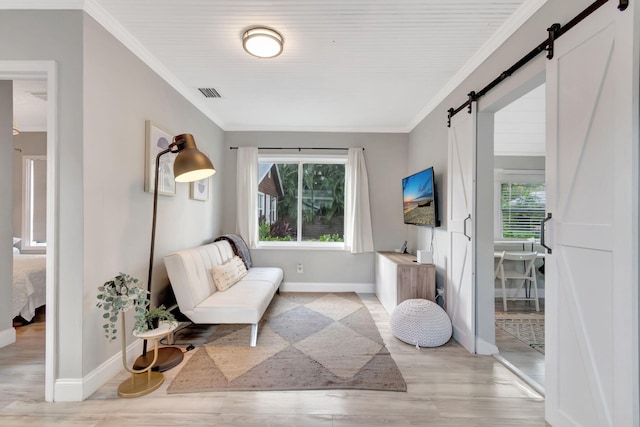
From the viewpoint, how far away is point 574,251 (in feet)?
4.71

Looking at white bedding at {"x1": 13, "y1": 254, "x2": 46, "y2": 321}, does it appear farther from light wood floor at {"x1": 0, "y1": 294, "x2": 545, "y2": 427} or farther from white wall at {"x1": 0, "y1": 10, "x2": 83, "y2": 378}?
→ white wall at {"x1": 0, "y1": 10, "x2": 83, "y2": 378}

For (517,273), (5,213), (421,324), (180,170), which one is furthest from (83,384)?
(517,273)

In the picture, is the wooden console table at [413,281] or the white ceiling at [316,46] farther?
the wooden console table at [413,281]

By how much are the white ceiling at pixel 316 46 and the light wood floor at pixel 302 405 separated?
98.9 inches

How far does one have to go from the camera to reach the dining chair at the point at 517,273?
3.60 meters

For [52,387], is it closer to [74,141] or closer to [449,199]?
[74,141]

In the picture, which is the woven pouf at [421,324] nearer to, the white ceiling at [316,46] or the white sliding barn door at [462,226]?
the white sliding barn door at [462,226]

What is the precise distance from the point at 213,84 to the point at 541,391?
12.5 feet

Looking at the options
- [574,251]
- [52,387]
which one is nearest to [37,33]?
[52,387]

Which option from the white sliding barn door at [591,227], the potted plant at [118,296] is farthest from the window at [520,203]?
the potted plant at [118,296]

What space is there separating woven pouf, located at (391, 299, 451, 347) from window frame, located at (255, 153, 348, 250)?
177cm

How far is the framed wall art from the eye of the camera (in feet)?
7.79

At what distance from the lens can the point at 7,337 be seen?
2.46 m

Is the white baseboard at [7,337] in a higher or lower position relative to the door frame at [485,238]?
lower
